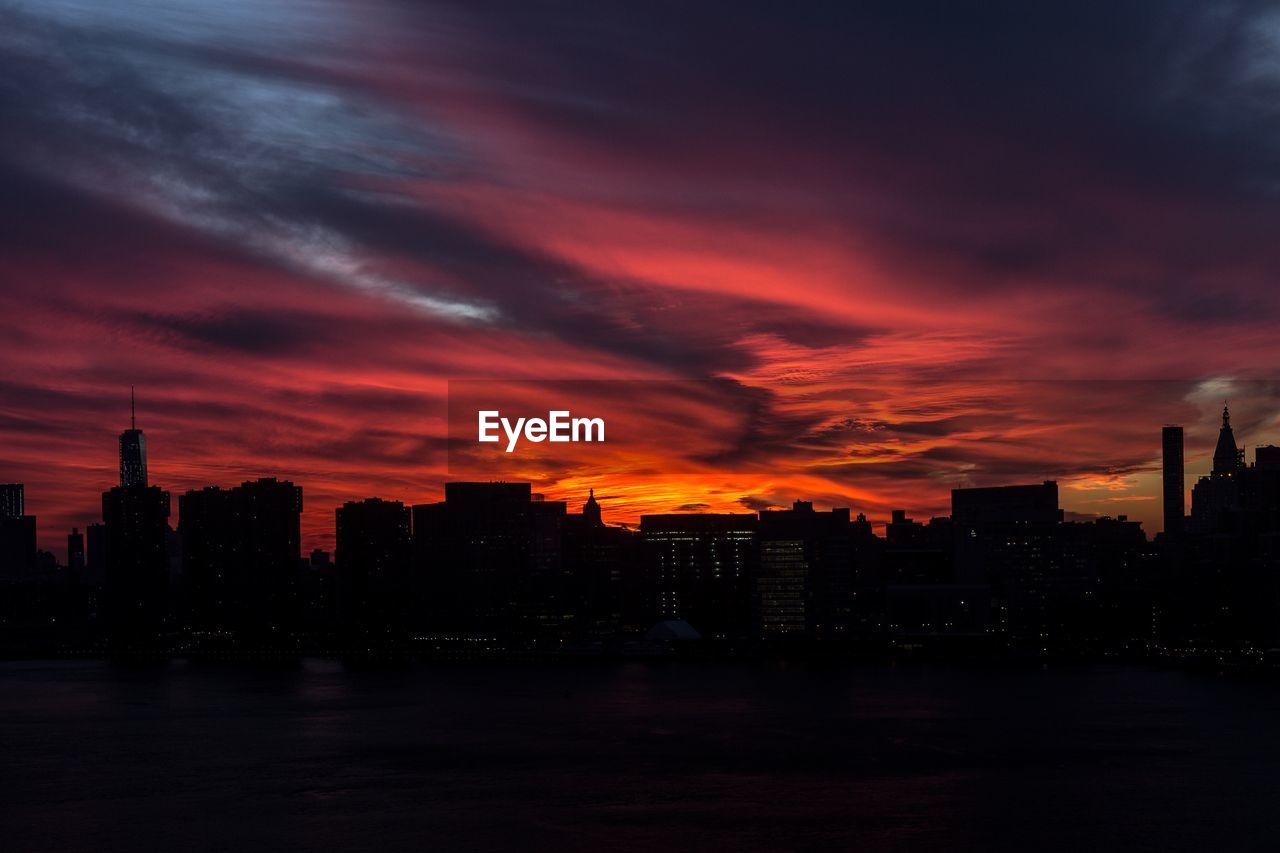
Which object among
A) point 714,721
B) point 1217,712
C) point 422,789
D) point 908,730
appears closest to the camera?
point 422,789

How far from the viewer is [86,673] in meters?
189

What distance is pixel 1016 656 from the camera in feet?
650

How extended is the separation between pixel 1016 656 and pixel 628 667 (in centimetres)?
5165

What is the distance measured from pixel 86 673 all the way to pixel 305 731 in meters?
107

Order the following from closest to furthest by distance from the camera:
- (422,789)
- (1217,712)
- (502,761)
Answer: (422,789), (502,761), (1217,712)

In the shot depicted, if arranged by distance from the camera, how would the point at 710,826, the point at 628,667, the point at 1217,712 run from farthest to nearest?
the point at 628,667 < the point at 1217,712 < the point at 710,826

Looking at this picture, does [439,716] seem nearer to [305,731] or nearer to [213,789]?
[305,731]

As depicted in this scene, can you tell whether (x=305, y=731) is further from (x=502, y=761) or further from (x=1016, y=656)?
(x=1016, y=656)

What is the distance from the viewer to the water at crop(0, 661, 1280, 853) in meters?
56.7

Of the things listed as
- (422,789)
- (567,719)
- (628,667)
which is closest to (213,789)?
(422,789)

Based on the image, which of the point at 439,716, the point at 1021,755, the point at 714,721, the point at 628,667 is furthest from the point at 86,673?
the point at 1021,755

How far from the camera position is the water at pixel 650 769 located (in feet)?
186

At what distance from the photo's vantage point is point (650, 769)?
7438cm

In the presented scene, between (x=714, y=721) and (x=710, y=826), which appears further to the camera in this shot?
(x=714, y=721)
